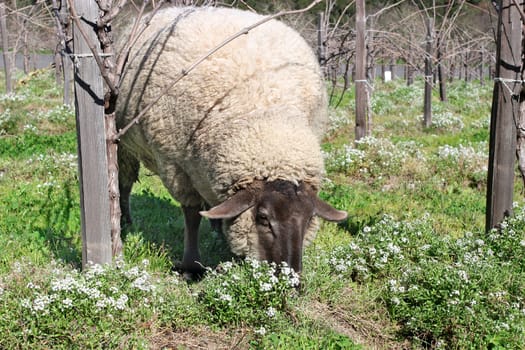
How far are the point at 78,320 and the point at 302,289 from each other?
1.48 m

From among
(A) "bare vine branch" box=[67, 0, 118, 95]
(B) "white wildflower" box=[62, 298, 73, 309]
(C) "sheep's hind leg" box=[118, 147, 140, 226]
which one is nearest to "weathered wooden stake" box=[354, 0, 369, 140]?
(C) "sheep's hind leg" box=[118, 147, 140, 226]

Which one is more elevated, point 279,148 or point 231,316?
point 279,148

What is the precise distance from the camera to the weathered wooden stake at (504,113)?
4617 millimetres

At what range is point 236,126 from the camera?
161 inches

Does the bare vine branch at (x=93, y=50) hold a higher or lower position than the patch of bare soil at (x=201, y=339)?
higher

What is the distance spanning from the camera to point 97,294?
307cm

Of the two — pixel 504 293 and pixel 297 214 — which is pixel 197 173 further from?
pixel 504 293

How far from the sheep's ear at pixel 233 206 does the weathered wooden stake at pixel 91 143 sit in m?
0.62

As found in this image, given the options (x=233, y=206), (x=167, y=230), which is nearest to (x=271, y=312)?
(x=233, y=206)

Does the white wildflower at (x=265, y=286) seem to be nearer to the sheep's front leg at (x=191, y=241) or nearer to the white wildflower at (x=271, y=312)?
the white wildflower at (x=271, y=312)

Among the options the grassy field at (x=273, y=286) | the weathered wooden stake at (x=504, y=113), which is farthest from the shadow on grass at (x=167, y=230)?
the weathered wooden stake at (x=504, y=113)

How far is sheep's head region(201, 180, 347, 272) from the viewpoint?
3691 mm

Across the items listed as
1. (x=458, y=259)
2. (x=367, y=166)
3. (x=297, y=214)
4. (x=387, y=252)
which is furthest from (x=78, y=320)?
(x=367, y=166)

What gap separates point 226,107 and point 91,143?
114 centimetres
